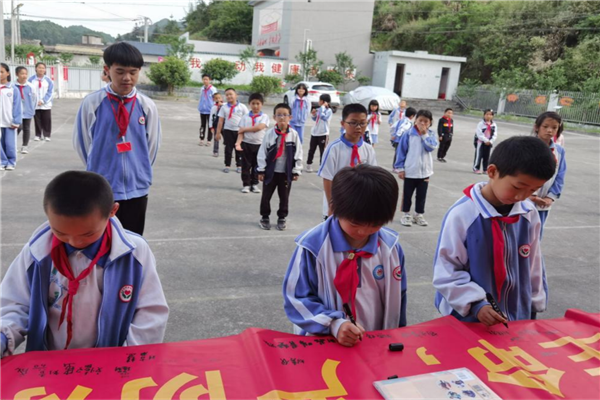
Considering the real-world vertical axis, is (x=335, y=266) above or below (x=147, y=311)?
above

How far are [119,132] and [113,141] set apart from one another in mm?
72

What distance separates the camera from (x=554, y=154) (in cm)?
368

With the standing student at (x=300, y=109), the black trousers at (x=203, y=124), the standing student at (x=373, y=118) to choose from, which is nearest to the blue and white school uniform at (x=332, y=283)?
the standing student at (x=373, y=118)

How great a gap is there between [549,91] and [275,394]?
25274mm

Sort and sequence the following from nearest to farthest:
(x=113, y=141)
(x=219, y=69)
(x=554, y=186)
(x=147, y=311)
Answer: (x=147, y=311)
(x=113, y=141)
(x=554, y=186)
(x=219, y=69)

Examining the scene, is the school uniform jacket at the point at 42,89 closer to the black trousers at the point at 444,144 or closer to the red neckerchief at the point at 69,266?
the black trousers at the point at 444,144

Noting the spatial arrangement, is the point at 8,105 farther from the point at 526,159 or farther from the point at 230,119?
the point at 526,159

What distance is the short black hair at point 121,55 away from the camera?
2990 mm

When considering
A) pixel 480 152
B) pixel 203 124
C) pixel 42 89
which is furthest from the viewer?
pixel 203 124

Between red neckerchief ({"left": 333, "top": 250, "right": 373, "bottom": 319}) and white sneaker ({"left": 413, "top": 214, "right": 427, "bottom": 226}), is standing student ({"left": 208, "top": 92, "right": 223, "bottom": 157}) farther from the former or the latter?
red neckerchief ({"left": 333, "top": 250, "right": 373, "bottom": 319})

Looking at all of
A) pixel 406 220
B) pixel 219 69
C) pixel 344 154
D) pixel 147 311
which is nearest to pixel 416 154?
pixel 406 220

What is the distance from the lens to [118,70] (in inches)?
120

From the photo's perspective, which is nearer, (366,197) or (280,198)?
(366,197)

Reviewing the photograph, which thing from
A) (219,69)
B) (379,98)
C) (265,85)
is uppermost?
(219,69)
